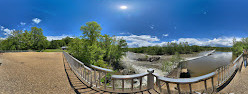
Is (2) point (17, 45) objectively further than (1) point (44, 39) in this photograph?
No

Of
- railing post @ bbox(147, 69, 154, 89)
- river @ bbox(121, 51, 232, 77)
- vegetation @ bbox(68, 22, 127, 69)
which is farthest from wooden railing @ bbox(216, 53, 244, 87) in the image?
river @ bbox(121, 51, 232, 77)

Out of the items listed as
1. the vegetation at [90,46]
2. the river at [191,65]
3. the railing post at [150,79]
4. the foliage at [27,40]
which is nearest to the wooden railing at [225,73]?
the railing post at [150,79]

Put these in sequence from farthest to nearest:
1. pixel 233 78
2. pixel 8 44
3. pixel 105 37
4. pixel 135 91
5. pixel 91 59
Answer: pixel 8 44
pixel 105 37
pixel 91 59
pixel 233 78
pixel 135 91

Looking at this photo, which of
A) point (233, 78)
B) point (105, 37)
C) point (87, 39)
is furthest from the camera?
point (105, 37)

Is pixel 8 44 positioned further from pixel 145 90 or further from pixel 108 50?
pixel 145 90

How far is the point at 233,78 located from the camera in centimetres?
416

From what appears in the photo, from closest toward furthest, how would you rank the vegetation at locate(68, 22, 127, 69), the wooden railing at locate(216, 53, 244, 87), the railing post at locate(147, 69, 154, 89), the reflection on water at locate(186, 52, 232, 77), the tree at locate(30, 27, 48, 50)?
the railing post at locate(147, 69, 154, 89)
the wooden railing at locate(216, 53, 244, 87)
the vegetation at locate(68, 22, 127, 69)
the reflection on water at locate(186, 52, 232, 77)
the tree at locate(30, 27, 48, 50)

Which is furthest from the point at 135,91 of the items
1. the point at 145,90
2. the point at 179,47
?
the point at 179,47

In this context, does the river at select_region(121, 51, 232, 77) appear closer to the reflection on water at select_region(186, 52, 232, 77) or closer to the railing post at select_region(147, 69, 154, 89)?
the reflection on water at select_region(186, 52, 232, 77)

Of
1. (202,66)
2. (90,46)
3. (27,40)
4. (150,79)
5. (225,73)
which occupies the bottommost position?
(202,66)

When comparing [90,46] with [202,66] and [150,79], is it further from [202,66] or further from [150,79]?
[202,66]

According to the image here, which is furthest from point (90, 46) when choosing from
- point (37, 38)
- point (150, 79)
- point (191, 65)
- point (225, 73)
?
point (37, 38)

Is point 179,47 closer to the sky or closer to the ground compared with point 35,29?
closer to the ground

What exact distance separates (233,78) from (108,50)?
15.3 m
